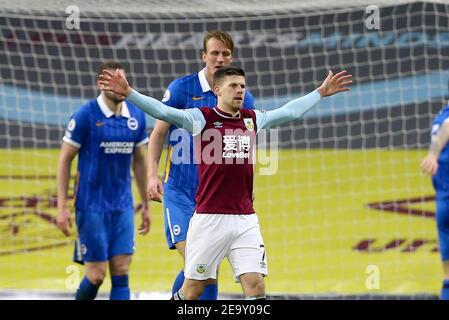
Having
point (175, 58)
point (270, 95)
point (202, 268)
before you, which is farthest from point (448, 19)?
point (202, 268)

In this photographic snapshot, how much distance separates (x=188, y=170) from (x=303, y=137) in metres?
9.03

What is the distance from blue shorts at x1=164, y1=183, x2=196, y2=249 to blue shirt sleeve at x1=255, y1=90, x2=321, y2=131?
94cm

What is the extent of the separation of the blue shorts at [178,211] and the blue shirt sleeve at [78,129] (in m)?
1.05

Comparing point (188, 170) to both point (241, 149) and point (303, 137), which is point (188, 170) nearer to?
point (241, 149)

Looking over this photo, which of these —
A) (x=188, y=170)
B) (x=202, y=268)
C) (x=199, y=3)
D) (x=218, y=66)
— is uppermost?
(x=199, y=3)

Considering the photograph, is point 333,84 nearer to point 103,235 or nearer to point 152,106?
point 152,106

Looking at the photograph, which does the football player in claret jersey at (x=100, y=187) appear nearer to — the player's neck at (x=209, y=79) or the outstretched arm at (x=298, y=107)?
the player's neck at (x=209, y=79)

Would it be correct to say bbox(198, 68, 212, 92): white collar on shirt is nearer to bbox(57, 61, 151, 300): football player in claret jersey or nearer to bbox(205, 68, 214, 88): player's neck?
bbox(205, 68, 214, 88): player's neck

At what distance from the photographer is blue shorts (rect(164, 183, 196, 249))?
23.5 ft

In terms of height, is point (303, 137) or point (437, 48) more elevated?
point (437, 48)

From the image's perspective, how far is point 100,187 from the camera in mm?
8109

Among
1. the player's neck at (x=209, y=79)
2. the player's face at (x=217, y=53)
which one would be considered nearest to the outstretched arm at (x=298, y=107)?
the player's face at (x=217, y=53)

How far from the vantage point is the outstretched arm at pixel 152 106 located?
6.05 metres

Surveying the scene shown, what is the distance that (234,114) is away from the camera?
6.41 meters
